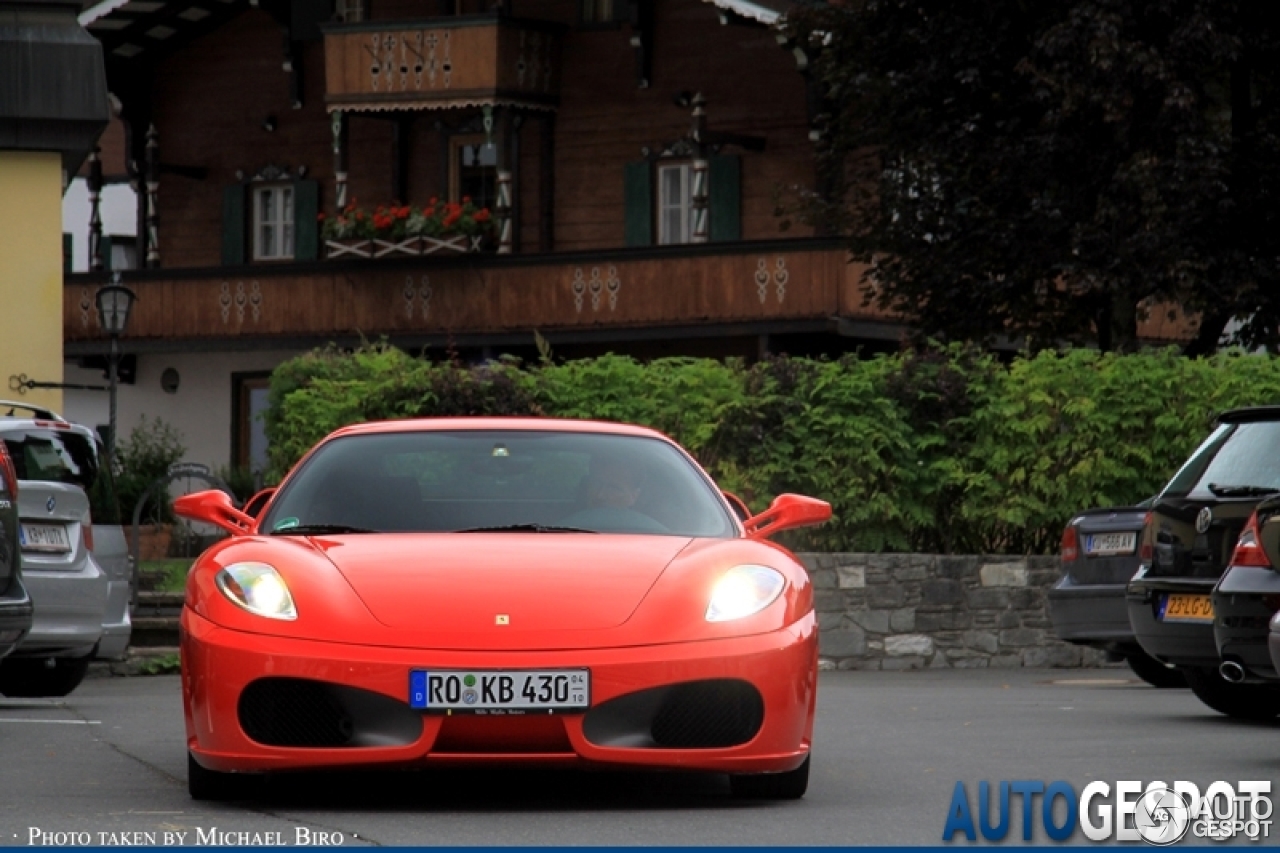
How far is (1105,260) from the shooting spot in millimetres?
29609

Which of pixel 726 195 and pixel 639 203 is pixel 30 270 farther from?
pixel 639 203

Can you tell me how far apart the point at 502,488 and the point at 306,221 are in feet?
118

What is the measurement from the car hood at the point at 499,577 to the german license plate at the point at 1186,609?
431 centimetres

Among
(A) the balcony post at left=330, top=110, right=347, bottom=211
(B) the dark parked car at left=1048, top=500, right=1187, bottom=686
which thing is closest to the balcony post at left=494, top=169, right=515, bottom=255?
(A) the balcony post at left=330, top=110, right=347, bottom=211

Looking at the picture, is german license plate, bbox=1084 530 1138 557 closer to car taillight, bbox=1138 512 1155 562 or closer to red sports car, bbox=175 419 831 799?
car taillight, bbox=1138 512 1155 562

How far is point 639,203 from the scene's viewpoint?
42.7 m

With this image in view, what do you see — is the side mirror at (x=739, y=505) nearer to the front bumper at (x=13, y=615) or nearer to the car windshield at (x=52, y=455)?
the front bumper at (x=13, y=615)

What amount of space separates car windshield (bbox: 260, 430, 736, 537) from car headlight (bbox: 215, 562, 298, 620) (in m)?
0.60

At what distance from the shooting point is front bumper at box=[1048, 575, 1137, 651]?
54.1 ft

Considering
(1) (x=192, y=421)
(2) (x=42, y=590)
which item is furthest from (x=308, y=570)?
(1) (x=192, y=421)

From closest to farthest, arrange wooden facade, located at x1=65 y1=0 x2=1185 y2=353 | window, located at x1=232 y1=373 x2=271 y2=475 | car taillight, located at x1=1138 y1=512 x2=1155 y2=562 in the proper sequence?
car taillight, located at x1=1138 y1=512 x2=1155 y2=562, wooden facade, located at x1=65 y1=0 x2=1185 y2=353, window, located at x1=232 y1=373 x2=271 y2=475

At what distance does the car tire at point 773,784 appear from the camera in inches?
376

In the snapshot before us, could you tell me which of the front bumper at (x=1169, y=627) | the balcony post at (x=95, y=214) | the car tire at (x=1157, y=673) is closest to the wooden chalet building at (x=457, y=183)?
the balcony post at (x=95, y=214)

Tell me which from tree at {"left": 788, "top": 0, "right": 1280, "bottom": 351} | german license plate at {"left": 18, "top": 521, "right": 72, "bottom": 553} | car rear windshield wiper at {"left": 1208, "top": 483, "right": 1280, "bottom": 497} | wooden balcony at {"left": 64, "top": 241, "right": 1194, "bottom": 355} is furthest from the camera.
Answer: wooden balcony at {"left": 64, "top": 241, "right": 1194, "bottom": 355}
